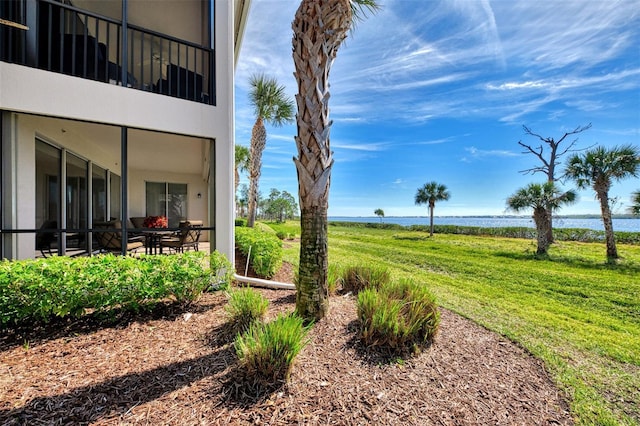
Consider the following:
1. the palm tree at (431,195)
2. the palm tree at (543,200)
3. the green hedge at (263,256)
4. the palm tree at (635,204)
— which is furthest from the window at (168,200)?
the palm tree at (431,195)

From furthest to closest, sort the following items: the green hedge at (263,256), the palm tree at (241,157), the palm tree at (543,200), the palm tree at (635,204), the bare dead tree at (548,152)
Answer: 1. the palm tree at (241,157)
2. the bare dead tree at (548,152)
3. the palm tree at (543,200)
4. the palm tree at (635,204)
5. the green hedge at (263,256)

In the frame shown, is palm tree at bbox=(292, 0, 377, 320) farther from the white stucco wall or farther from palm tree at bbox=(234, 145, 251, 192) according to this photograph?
palm tree at bbox=(234, 145, 251, 192)

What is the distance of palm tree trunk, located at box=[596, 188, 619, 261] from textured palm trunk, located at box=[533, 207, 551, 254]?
2164mm

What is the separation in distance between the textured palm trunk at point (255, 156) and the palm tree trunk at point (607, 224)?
59.1 ft

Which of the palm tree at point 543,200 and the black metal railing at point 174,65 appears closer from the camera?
the black metal railing at point 174,65

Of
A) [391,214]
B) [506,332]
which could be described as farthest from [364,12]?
[391,214]

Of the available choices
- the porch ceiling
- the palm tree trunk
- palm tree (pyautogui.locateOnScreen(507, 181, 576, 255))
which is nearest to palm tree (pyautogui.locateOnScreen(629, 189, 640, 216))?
the palm tree trunk

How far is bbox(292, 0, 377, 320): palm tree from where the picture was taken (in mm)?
3496

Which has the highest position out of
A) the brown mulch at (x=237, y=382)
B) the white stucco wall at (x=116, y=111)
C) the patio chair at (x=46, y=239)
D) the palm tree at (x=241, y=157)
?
the palm tree at (x=241, y=157)

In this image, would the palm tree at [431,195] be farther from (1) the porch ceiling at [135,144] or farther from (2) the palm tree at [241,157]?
(1) the porch ceiling at [135,144]

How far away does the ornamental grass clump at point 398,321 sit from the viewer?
308cm

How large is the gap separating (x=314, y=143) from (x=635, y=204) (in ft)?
57.9

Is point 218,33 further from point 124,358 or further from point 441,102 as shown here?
point 441,102

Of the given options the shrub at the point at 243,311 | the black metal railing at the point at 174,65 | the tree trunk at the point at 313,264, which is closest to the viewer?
the shrub at the point at 243,311
